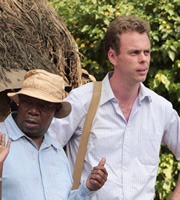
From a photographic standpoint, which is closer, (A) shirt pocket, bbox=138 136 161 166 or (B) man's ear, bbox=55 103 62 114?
(B) man's ear, bbox=55 103 62 114

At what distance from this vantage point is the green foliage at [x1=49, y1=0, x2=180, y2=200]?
273 inches

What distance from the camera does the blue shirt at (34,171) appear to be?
2412 millimetres

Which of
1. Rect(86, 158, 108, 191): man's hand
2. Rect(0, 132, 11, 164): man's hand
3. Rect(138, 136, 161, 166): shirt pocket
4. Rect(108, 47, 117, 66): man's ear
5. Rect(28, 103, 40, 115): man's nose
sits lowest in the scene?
Rect(138, 136, 161, 166): shirt pocket

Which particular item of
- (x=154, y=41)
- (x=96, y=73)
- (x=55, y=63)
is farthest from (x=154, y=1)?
(x=55, y=63)

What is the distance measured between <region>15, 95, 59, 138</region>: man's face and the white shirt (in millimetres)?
712

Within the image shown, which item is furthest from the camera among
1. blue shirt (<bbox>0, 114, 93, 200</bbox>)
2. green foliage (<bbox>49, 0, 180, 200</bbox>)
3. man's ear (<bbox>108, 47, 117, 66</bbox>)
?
green foliage (<bbox>49, 0, 180, 200</bbox>)

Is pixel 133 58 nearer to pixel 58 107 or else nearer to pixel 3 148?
pixel 58 107

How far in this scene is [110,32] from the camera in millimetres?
3627

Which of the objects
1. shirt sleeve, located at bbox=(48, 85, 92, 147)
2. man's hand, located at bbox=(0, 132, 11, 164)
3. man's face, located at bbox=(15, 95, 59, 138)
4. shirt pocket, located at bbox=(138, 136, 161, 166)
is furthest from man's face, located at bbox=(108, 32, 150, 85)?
man's hand, located at bbox=(0, 132, 11, 164)

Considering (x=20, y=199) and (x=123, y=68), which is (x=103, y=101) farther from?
(x=20, y=199)

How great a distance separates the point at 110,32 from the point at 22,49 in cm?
160

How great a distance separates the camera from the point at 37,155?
2580 millimetres

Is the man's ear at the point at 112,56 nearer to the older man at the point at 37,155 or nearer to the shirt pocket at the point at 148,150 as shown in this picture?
the shirt pocket at the point at 148,150

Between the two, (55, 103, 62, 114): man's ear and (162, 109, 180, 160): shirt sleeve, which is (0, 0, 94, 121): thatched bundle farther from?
(55, 103, 62, 114): man's ear
